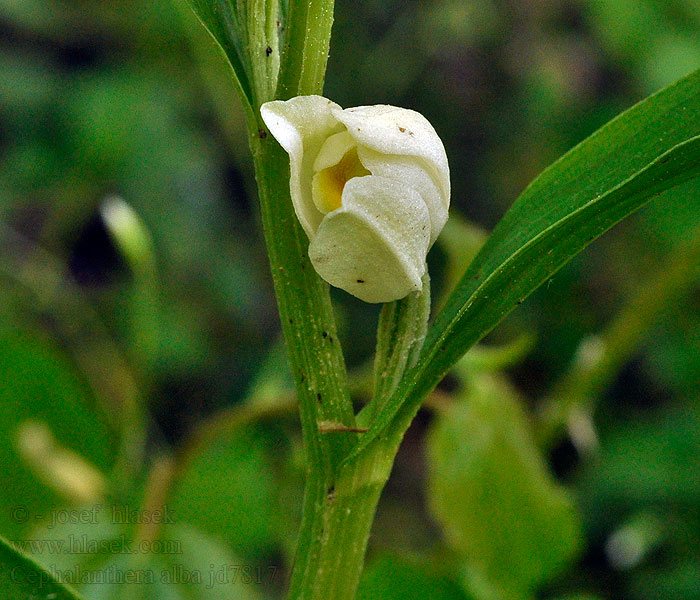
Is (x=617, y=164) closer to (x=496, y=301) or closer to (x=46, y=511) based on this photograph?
(x=496, y=301)

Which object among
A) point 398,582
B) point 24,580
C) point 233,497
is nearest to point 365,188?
point 24,580

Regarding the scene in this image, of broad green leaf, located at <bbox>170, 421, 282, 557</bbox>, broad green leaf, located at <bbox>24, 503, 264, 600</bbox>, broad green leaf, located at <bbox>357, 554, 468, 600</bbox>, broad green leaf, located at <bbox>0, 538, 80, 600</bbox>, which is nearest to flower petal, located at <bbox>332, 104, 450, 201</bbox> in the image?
broad green leaf, located at <bbox>0, 538, 80, 600</bbox>

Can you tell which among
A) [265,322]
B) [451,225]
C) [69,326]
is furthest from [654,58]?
[69,326]

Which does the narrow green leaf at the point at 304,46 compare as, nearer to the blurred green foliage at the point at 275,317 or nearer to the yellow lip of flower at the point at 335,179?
the yellow lip of flower at the point at 335,179

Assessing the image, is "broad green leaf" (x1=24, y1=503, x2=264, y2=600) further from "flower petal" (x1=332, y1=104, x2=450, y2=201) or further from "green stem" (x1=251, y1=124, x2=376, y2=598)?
"flower petal" (x1=332, y1=104, x2=450, y2=201)

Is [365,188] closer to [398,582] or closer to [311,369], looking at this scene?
[311,369]

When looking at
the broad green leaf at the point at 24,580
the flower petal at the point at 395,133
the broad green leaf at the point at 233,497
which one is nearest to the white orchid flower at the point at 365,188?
the flower petal at the point at 395,133
